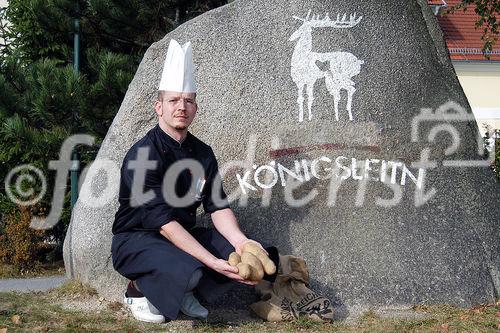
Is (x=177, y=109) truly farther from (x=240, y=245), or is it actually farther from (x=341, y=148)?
(x=341, y=148)

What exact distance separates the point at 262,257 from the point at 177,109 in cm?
102

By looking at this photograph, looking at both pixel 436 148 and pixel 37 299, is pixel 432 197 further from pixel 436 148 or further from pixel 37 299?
pixel 37 299

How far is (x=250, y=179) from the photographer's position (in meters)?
5.36

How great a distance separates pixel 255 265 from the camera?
13.7ft

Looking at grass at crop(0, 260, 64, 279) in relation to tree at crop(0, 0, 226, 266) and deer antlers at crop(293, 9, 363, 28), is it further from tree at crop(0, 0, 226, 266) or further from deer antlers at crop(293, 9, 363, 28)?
deer antlers at crop(293, 9, 363, 28)

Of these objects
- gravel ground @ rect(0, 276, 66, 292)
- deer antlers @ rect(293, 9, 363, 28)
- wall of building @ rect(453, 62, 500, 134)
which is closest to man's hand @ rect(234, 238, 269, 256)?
deer antlers @ rect(293, 9, 363, 28)

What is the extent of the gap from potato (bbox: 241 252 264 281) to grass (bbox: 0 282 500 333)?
47 centimetres

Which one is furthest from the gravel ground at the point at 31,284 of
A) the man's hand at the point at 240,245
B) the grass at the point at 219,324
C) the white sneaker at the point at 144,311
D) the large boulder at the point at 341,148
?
the man's hand at the point at 240,245

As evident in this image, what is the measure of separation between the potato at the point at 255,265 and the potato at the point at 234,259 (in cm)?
3

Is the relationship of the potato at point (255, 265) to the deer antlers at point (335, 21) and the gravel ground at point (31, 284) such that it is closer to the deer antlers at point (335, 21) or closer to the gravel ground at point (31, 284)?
the deer antlers at point (335, 21)

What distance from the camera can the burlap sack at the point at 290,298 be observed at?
4613mm

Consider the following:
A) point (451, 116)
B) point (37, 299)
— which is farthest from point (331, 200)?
point (37, 299)

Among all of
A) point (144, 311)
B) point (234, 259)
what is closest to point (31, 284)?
point (144, 311)

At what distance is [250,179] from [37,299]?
5.54ft
